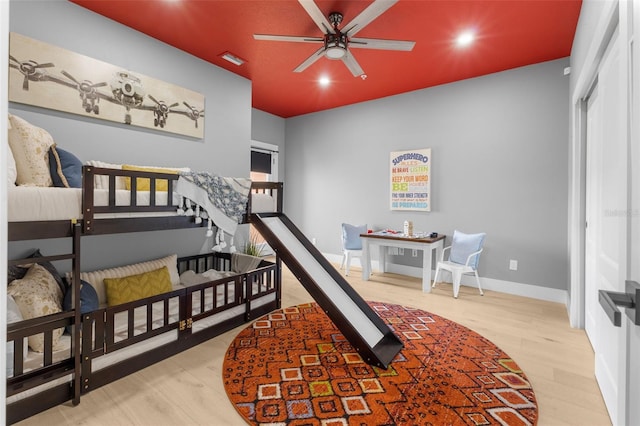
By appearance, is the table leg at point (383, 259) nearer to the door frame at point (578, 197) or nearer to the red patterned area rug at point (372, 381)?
the red patterned area rug at point (372, 381)

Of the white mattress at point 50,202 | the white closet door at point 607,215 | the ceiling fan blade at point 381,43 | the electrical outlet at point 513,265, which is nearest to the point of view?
the white closet door at point 607,215

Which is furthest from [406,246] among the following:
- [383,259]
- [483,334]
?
[483,334]

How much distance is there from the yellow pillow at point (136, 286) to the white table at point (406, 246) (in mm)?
2533

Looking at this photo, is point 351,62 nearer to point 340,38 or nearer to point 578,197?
point 340,38

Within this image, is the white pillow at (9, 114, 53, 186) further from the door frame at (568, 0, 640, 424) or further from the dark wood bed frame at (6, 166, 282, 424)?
the door frame at (568, 0, 640, 424)

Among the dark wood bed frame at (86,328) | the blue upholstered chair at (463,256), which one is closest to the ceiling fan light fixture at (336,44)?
the dark wood bed frame at (86,328)

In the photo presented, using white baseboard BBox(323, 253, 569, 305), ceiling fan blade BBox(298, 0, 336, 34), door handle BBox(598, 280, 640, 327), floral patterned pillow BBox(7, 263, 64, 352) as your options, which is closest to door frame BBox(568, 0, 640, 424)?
door handle BBox(598, 280, 640, 327)

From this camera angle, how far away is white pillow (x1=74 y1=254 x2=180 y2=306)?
259 centimetres

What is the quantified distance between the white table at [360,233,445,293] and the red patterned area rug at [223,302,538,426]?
1.11 meters

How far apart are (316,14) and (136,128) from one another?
210 cm

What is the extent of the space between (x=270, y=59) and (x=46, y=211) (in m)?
2.77

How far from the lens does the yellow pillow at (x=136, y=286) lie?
8.37ft

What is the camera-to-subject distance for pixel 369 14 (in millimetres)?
2125

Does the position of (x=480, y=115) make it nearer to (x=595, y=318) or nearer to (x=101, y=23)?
(x=595, y=318)
